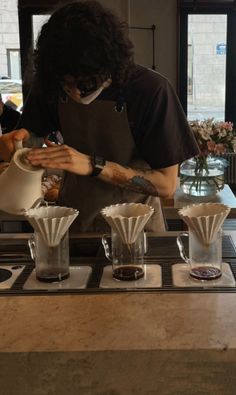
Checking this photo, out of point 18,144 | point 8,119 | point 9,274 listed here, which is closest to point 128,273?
point 9,274

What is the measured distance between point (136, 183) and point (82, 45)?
0.42 meters

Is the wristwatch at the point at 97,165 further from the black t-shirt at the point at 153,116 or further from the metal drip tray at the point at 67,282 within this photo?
the metal drip tray at the point at 67,282

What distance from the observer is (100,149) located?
5.60 ft

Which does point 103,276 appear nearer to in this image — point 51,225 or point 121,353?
point 51,225

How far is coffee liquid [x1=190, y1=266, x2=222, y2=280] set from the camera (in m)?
1.29

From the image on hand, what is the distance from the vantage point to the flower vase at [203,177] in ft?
10.6

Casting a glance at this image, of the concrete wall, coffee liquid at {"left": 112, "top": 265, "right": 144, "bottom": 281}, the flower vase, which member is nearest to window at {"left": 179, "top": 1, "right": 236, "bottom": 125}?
the concrete wall

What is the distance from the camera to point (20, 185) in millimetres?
1414

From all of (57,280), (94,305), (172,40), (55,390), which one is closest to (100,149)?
(57,280)

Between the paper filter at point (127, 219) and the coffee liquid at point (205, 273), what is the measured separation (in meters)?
0.17

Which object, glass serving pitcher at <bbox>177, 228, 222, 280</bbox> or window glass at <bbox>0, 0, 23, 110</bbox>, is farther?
window glass at <bbox>0, 0, 23, 110</bbox>

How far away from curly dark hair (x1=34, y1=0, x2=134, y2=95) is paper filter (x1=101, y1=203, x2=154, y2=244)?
15.3 inches

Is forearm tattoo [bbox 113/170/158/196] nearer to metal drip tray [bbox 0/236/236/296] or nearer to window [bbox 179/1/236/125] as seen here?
metal drip tray [bbox 0/236/236/296]

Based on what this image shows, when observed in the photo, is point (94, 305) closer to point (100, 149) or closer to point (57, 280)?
point (57, 280)
